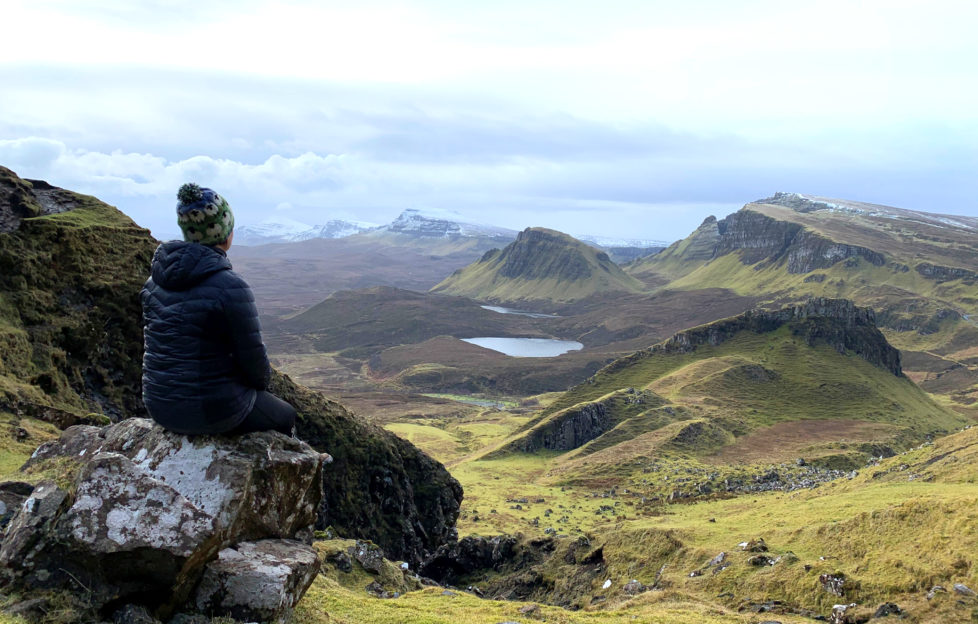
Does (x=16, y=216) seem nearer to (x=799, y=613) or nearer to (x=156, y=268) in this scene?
(x=156, y=268)

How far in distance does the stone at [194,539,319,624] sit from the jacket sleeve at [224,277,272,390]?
2.99m

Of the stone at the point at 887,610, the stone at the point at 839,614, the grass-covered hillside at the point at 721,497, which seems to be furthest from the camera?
the grass-covered hillside at the point at 721,497

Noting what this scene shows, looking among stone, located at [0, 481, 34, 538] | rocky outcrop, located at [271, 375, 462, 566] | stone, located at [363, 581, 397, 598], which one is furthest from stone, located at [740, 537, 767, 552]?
stone, located at [0, 481, 34, 538]

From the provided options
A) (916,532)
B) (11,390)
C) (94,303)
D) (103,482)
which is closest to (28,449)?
(11,390)

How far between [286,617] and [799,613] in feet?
63.4

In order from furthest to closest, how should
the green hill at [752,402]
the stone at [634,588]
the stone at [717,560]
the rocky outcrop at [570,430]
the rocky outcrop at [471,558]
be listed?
the rocky outcrop at [570,430] → the green hill at [752,402] → the rocky outcrop at [471,558] → the stone at [634,588] → the stone at [717,560]

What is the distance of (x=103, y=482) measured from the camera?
968 cm

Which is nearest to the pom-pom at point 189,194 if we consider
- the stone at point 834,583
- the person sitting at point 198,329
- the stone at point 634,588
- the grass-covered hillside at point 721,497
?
the person sitting at point 198,329

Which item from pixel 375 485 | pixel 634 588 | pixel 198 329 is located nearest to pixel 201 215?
pixel 198 329

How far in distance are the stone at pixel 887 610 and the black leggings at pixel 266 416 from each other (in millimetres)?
19805

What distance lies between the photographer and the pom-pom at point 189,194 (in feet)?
33.2

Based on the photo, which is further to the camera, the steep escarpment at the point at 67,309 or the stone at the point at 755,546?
the stone at the point at 755,546

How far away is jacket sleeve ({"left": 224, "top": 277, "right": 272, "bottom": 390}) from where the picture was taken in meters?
10.0

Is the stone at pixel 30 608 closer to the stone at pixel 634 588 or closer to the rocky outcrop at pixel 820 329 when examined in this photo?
the stone at pixel 634 588
